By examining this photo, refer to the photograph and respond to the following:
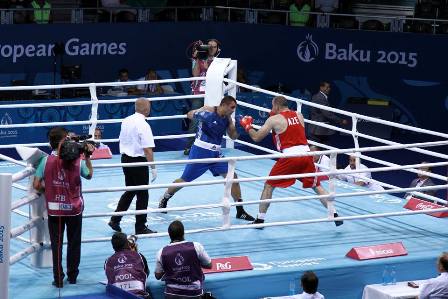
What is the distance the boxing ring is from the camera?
10.2 m

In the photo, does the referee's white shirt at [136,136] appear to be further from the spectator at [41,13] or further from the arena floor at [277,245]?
the spectator at [41,13]

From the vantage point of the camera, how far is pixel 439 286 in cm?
998

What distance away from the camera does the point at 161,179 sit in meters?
13.8

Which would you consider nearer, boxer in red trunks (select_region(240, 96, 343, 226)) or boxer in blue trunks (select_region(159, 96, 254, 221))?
boxer in red trunks (select_region(240, 96, 343, 226))

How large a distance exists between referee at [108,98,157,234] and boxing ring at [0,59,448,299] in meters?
0.17

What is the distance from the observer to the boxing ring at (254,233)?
33.3 ft

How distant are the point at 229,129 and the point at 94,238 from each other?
196 cm

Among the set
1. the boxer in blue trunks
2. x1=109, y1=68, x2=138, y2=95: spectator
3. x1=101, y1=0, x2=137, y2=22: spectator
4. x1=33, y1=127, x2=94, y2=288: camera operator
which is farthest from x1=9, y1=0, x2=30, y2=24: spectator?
x1=33, y1=127, x2=94, y2=288: camera operator

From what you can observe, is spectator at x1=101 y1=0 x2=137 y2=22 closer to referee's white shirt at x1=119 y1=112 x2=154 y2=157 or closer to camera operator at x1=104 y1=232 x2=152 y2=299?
referee's white shirt at x1=119 y1=112 x2=154 y2=157

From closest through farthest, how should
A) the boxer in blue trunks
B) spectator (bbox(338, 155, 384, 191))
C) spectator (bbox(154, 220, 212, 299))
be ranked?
spectator (bbox(154, 220, 212, 299))
the boxer in blue trunks
spectator (bbox(338, 155, 384, 191))

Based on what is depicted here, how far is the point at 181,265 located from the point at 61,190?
1191 millimetres

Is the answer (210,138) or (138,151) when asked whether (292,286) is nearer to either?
(138,151)

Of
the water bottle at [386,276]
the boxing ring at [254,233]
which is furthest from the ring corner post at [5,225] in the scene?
the water bottle at [386,276]

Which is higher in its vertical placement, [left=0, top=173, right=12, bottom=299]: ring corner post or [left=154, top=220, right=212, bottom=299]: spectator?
[left=0, top=173, right=12, bottom=299]: ring corner post
